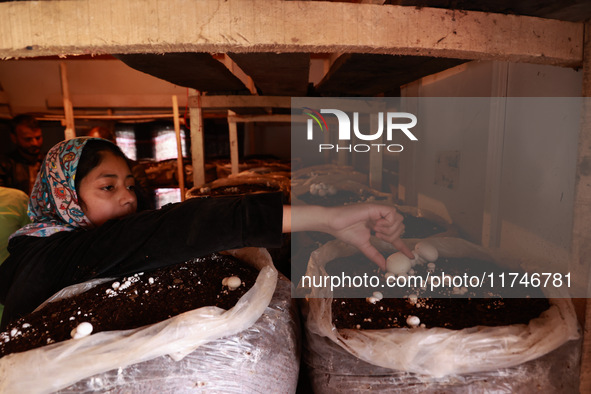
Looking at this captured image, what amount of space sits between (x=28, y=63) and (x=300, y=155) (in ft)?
14.9

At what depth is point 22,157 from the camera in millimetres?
3998

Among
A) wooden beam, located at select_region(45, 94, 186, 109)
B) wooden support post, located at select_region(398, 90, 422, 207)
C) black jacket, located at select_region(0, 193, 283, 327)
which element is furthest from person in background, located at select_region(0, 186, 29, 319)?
wooden beam, located at select_region(45, 94, 186, 109)

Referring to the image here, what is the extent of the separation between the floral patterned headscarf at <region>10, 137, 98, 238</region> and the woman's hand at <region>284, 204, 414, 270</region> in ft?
2.82

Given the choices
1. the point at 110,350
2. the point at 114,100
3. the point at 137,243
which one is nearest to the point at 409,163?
the point at 137,243

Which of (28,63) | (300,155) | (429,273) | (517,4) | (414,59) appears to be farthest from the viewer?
(300,155)

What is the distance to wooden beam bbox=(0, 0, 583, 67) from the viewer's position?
25.9 inches

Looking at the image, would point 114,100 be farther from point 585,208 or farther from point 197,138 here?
point 585,208

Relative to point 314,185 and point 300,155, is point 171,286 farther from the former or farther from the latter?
point 300,155

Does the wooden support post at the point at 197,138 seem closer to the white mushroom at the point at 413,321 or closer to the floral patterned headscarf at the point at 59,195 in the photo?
the floral patterned headscarf at the point at 59,195

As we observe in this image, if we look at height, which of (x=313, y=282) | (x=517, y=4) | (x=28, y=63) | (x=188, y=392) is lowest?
(x=188, y=392)

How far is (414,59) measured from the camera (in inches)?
51.4

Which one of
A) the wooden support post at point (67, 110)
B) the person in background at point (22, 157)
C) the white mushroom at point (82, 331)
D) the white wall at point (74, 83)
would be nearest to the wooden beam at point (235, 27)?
the white mushroom at point (82, 331)

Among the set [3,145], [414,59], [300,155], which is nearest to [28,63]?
[3,145]

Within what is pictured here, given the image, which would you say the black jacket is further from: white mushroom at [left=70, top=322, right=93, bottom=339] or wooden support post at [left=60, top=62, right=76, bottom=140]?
wooden support post at [left=60, top=62, right=76, bottom=140]
